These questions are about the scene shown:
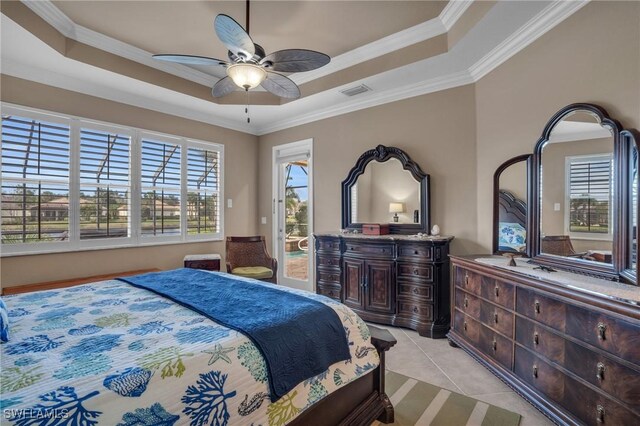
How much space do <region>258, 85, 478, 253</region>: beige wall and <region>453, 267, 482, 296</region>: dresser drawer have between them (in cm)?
54

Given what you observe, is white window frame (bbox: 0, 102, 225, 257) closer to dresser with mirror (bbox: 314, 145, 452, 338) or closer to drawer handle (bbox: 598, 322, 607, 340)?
dresser with mirror (bbox: 314, 145, 452, 338)

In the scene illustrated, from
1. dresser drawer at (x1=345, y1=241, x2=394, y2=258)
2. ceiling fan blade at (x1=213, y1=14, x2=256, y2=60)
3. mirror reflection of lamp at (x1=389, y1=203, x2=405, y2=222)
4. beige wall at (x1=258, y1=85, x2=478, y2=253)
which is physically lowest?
dresser drawer at (x1=345, y1=241, x2=394, y2=258)

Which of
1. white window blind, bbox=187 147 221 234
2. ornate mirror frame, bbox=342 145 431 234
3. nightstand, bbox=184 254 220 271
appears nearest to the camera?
ornate mirror frame, bbox=342 145 431 234

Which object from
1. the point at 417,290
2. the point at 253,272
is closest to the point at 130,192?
the point at 253,272

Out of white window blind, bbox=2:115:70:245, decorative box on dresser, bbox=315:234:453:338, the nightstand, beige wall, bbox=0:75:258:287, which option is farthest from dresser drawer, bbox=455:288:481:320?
white window blind, bbox=2:115:70:245

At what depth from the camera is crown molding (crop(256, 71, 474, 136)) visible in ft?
10.8

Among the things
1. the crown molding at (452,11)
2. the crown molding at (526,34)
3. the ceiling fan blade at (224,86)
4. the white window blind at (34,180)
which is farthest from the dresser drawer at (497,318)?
the white window blind at (34,180)

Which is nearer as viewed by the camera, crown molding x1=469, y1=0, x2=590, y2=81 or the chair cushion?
crown molding x1=469, y1=0, x2=590, y2=81

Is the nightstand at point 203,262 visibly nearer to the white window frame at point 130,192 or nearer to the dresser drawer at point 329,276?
the white window frame at point 130,192

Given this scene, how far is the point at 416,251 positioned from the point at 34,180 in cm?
410

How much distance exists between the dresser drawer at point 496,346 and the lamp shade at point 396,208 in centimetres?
158

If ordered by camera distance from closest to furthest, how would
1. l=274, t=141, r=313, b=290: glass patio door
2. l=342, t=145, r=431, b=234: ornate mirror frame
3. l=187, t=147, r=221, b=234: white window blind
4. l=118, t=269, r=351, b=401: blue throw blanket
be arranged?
l=118, t=269, r=351, b=401: blue throw blanket < l=342, t=145, r=431, b=234: ornate mirror frame < l=187, t=147, r=221, b=234: white window blind < l=274, t=141, r=313, b=290: glass patio door

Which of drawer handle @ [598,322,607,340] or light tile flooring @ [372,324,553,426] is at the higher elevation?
drawer handle @ [598,322,607,340]

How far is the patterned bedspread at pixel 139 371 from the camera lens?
0.88 m
